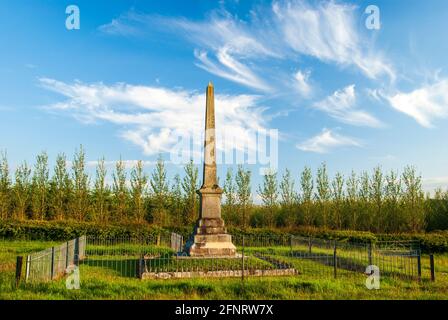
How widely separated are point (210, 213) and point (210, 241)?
1.28 metres

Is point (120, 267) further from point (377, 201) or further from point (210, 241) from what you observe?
point (377, 201)

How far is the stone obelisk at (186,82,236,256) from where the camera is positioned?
16.4 metres

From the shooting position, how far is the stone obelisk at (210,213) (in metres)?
16.4

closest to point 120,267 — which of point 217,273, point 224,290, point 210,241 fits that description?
point 210,241

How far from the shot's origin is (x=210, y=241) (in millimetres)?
16484

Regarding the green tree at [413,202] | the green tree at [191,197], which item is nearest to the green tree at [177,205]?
the green tree at [191,197]

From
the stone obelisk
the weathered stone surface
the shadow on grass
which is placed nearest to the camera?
the weathered stone surface

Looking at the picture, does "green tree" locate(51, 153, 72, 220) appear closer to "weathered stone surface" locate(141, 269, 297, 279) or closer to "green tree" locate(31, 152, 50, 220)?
"green tree" locate(31, 152, 50, 220)

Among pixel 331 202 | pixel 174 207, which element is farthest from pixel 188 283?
pixel 331 202

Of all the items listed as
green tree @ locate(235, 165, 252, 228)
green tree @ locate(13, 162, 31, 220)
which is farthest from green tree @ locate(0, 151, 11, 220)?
green tree @ locate(235, 165, 252, 228)

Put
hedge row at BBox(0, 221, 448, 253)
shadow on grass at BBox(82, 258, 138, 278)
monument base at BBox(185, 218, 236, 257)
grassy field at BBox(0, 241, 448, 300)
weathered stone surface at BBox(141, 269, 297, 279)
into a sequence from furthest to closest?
1. hedge row at BBox(0, 221, 448, 253)
2. monument base at BBox(185, 218, 236, 257)
3. shadow on grass at BBox(82, 258, 138, 278)
4. weathered stone surface at BBox(141, 269, 297, 279)
5. grassy field at BBox(0, 241, 448, 300)
